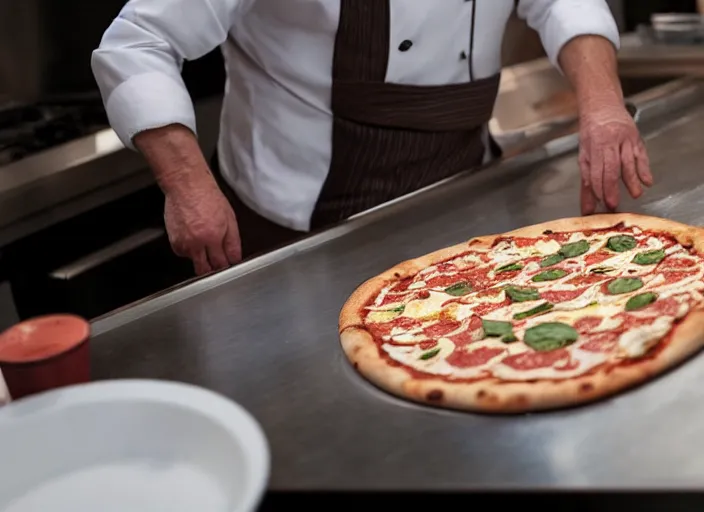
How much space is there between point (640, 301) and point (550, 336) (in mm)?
141

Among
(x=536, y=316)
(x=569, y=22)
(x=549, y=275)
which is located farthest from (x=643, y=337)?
(x=569, y=22)

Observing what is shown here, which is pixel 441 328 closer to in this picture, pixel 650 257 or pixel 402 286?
pixel 402 286

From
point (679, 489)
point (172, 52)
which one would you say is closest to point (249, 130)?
point (172, 52)

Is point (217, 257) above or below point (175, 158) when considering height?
below

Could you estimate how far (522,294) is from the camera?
4.11 feet

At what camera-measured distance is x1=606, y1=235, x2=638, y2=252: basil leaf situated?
1.35 meters

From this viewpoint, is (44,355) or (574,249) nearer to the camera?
(44,355)

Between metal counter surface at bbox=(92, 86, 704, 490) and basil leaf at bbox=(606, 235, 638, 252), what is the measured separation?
0.12 meters

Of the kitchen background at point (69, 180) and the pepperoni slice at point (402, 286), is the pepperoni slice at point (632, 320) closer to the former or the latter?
the pepperoni slice at point (402, 286)

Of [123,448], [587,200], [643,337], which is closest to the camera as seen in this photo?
[123,448]

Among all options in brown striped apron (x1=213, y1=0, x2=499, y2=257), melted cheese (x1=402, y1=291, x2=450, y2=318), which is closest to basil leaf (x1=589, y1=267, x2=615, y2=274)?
melted cheese (x1=402, y1=291, x2=450, y2=318)

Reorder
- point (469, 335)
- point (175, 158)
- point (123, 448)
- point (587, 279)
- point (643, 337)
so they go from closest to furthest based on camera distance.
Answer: point (123, 448) < point (643, 337) < point (469, 335) < point (587, 279) < point (175, 158)

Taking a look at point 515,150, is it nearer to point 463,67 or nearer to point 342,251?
point 463,67

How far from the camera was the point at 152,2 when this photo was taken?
1.43m
